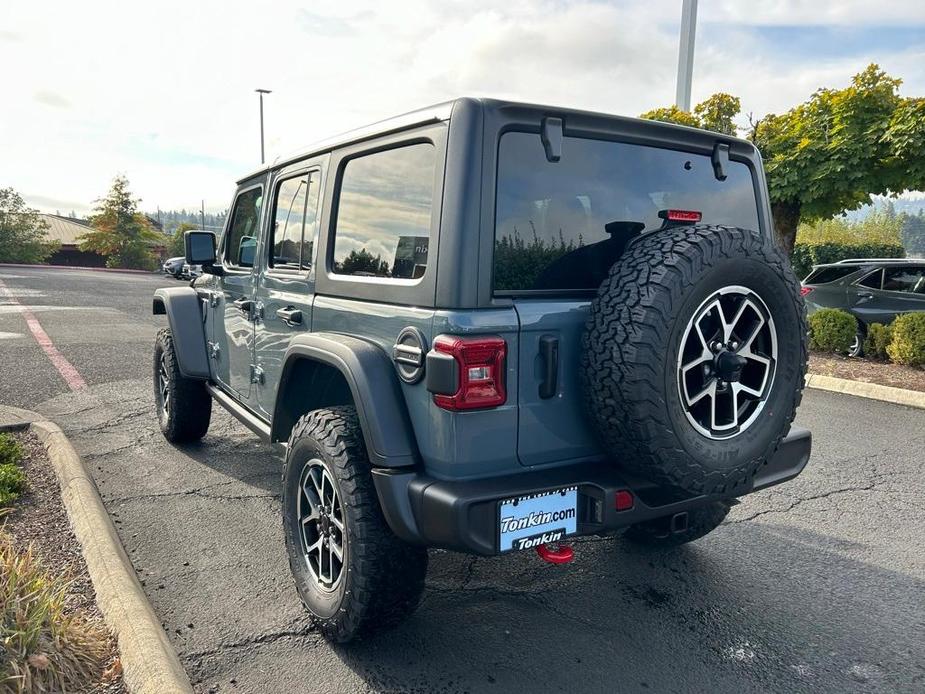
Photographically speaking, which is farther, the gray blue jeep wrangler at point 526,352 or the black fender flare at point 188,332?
the black fender flare at point 188,332

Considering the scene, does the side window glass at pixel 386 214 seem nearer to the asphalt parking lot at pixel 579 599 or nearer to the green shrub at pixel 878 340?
the asphalt parking lot at pixel 579 599

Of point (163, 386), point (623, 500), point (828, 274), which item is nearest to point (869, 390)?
point (828, 274)

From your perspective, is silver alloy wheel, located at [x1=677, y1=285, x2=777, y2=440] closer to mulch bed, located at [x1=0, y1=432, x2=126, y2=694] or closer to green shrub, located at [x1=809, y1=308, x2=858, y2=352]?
mulch bed, located at [x1=0, y1=432, x2=126, y2=694]

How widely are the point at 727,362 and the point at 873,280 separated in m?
9.00

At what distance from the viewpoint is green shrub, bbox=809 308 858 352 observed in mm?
9164

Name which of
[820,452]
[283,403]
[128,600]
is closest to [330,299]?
[283,403]

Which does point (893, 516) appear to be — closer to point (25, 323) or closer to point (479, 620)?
point (479, 620)

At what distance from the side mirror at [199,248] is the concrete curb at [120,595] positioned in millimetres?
1427

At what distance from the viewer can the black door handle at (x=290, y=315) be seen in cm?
309

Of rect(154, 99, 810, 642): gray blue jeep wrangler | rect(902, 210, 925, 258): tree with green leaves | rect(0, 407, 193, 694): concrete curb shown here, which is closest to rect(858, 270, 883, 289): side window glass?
rect(154, 99, 810, 642): gray blue jeep wrangler

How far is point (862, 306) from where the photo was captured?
32.1ft

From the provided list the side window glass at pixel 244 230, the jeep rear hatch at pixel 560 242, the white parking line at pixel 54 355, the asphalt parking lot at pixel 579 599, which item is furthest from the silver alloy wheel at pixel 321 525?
the white parking line at pixel 54 355

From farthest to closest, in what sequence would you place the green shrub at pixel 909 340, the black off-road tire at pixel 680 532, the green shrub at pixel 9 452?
1. the green shrub at pixel 909 340
2. the green shrub at pixel 9 452
3. the black off-road tire at pixel 680 532

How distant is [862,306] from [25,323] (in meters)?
13.2
